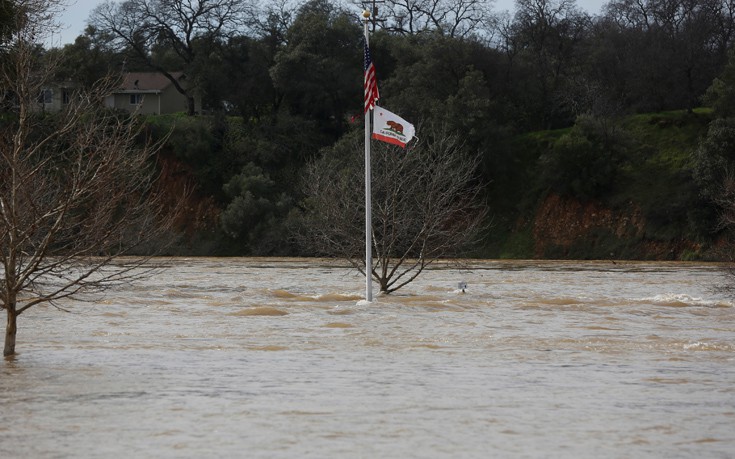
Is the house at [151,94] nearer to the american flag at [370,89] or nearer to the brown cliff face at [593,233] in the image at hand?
the brown cliff face at [593,233]

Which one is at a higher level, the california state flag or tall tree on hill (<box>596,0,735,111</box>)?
tall tree on hill (<box>596,0,735,111</box>)

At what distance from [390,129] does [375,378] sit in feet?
40.1

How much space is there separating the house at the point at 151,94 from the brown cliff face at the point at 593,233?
30919mm

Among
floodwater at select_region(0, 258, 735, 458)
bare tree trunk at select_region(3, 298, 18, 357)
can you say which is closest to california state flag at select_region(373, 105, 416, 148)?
floodwater at select_region(0, 258, 735, 458)

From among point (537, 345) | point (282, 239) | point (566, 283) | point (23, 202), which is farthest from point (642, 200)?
point (23, 202)

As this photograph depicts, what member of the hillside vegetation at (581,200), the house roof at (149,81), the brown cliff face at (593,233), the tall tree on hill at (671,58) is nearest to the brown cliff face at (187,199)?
the hillside vegetation at (581,200)

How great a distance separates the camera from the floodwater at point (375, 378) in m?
12.9

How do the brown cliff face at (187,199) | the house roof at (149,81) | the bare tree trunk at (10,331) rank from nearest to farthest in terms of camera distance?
the bare tree trunk at (10,331) < the brown cliff face at (187,199) < the house roof at (149,81)

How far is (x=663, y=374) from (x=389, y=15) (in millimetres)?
78240

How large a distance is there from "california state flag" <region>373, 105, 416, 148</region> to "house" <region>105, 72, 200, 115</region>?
5969 cm

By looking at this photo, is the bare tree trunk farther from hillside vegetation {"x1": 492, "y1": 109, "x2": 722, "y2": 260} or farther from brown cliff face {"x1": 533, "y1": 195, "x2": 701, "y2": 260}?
brown cliff face {"x1": 533, "y1": 195, "x2": 701, "y2": 260}

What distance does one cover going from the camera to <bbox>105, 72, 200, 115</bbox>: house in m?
88.5

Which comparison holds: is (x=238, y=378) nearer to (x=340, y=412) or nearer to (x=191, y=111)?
(x=340, y=412)

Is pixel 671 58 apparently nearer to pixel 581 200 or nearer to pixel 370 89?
pixel 581 200
